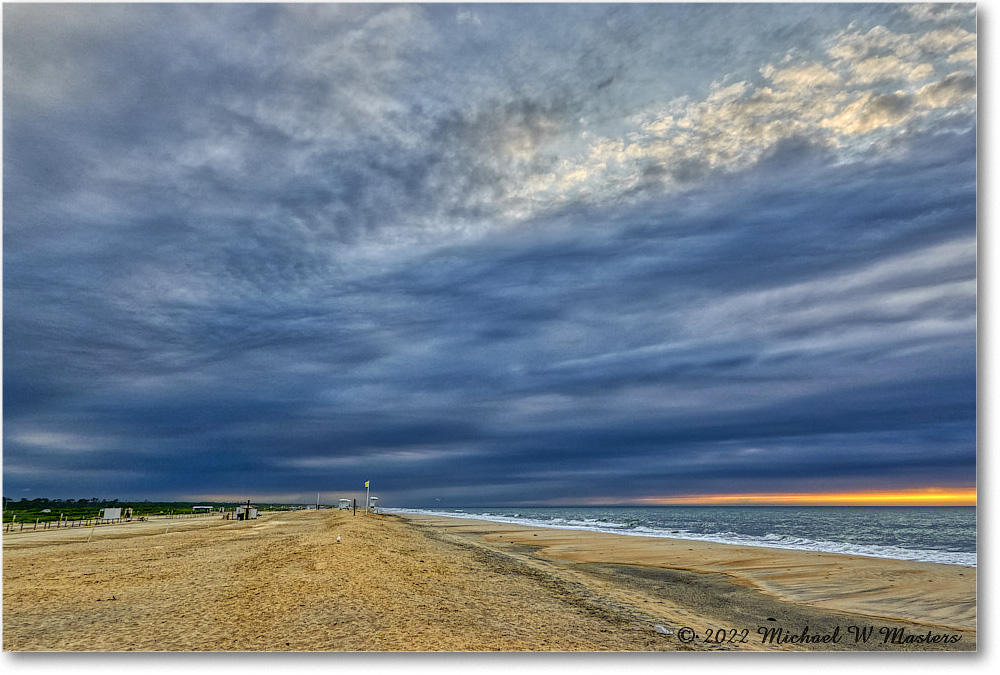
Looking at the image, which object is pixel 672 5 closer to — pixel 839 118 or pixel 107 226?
pixel 839 118

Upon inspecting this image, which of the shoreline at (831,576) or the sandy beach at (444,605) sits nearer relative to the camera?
the sandy beach at (444,605)

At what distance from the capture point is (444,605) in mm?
8453

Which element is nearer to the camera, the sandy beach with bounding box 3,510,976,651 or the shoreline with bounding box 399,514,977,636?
the sandy beach with bounding box 3,510,976,651

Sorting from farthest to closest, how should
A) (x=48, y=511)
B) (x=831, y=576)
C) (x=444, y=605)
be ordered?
(x=48, y=511) < (x=831, y=576) < (x=444, y=605)

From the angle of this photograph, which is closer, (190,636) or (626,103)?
(190,636)

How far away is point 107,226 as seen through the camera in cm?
981

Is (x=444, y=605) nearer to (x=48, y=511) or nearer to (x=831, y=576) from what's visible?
(x=831, y=576)

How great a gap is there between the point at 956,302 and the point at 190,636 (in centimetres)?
1108

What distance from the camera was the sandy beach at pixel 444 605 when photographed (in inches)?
270

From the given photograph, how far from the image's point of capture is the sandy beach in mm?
6855

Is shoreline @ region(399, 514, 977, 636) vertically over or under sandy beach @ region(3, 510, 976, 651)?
under

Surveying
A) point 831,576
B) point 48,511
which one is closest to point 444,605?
point 831,576

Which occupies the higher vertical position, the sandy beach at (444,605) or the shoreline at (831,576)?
the sandy beach at (444,605)

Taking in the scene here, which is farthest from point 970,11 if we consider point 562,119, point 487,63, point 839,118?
point 487,63
